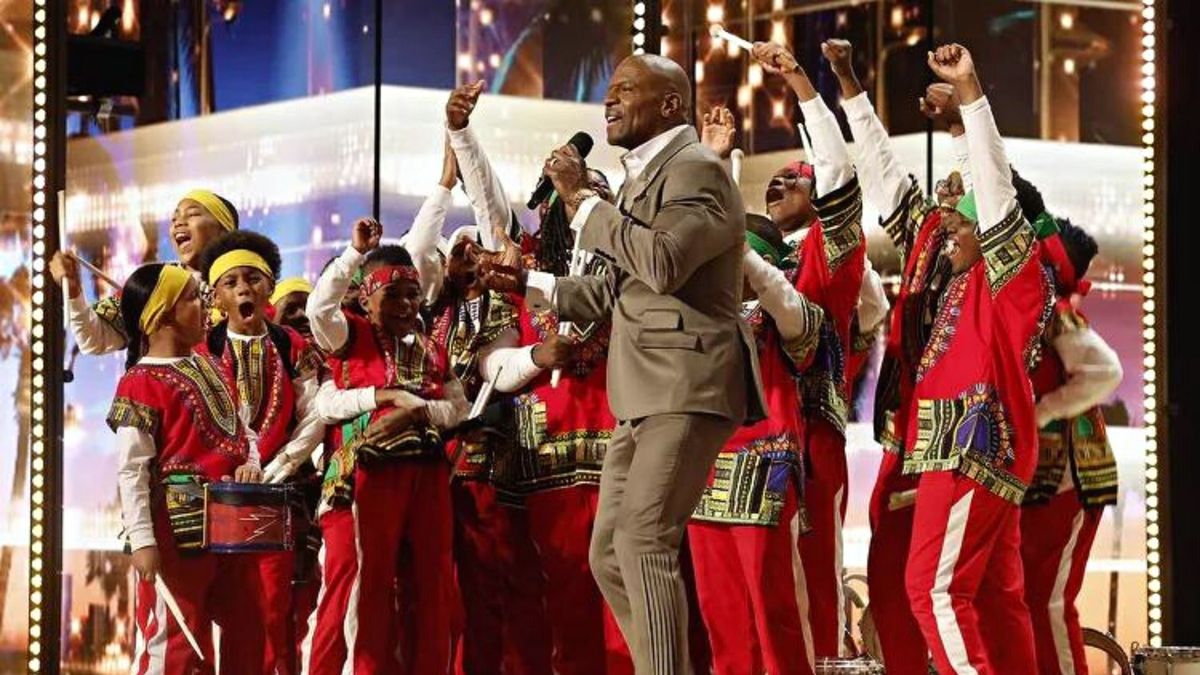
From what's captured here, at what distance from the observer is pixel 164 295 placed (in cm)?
612

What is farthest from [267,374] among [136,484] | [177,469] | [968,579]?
[968,579]

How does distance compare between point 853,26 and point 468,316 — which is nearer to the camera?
point 468,316

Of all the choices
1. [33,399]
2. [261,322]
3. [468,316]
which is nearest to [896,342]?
[468,316]

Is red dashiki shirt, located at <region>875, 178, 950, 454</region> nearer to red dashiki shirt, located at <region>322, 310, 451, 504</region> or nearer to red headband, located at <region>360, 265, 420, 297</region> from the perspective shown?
red dashiki shirt, located at <region>322, 310, 451, 504</region>

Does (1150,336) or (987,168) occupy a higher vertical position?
(987,168)

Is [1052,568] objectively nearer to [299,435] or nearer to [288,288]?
[299,435]

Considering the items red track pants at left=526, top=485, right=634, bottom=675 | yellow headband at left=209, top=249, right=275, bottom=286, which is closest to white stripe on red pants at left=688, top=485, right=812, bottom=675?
red track pants at left=526, top=485, right=634, bottom=675

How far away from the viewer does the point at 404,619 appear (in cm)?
645

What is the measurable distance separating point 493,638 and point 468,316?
99 cm

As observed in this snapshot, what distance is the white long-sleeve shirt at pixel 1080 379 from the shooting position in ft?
21.2

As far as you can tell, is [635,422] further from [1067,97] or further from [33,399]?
[1067,97]

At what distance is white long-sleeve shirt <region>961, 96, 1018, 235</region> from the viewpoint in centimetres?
596

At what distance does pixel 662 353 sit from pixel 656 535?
41 cm

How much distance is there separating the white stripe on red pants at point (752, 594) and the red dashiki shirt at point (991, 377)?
0.43 m
